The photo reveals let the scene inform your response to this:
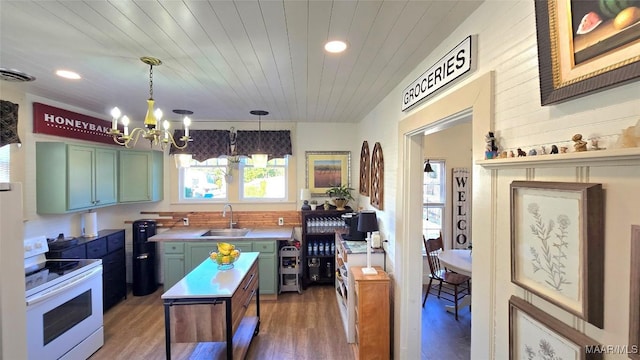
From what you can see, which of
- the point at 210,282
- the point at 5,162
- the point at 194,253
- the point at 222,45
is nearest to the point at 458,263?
the point at 210,282

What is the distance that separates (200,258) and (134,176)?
1.58 meters

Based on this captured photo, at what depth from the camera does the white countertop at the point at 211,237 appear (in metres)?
3.87

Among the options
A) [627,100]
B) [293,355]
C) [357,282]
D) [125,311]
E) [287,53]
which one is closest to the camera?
[627,100]

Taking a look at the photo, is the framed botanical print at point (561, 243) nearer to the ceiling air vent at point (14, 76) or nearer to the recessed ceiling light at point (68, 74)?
the recessed ceiling light at point (68, 74)

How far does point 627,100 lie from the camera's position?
28.7 inches

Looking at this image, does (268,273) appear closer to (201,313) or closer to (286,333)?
(286,333)

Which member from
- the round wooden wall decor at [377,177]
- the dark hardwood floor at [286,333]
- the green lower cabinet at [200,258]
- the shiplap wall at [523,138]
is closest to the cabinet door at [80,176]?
the green lower cabinet at [200,258]

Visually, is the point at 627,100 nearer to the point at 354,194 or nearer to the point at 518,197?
the point at 518,197

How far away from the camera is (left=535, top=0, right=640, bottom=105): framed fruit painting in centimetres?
69

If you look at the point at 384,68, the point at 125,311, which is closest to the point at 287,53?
the point at 384,68

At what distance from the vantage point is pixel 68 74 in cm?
236

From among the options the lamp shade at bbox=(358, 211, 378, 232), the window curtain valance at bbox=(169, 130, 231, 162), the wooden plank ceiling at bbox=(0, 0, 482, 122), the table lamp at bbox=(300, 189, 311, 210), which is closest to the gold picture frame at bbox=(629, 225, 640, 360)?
the wooden plank ceiling at bbox=(0, 0, 482, 122)

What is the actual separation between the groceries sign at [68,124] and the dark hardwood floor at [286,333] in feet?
7.75

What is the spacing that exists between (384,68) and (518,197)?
148cm
